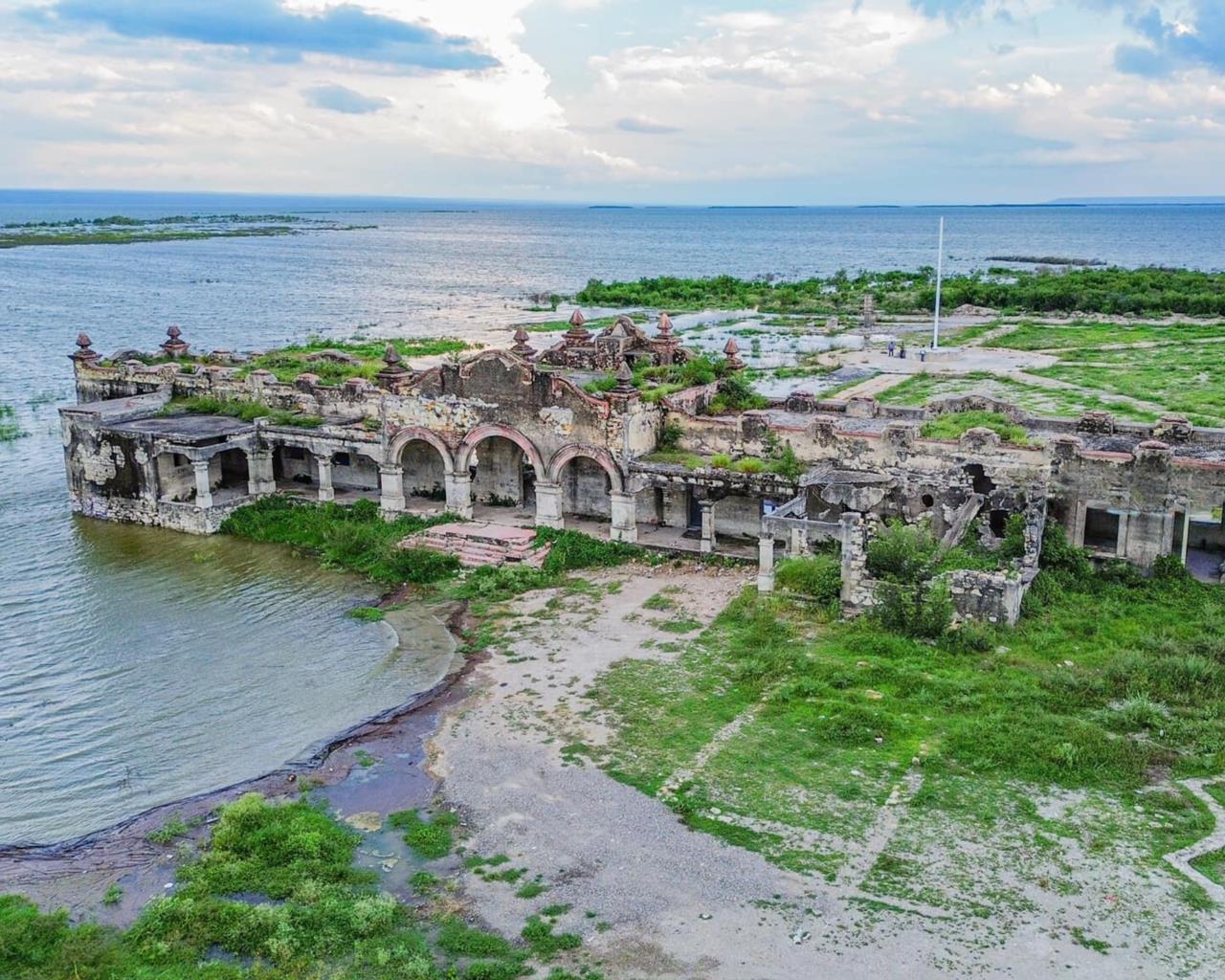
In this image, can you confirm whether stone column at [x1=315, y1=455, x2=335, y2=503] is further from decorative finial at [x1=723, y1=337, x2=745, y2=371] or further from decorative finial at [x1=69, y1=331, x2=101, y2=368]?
decorative finial at [x1=69, y1=331, x2=101, y2=368]

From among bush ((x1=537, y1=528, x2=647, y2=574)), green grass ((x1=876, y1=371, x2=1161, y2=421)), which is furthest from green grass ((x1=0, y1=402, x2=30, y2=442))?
green grass ((x1=876, y1=371, x2=1161, y2=421))

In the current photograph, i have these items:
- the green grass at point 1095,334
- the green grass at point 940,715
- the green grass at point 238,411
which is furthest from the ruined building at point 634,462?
the green grass at point 1095,334

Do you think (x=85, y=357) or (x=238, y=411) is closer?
(x=238, y=411)

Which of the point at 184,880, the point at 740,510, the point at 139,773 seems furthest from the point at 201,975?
the point at 740,510

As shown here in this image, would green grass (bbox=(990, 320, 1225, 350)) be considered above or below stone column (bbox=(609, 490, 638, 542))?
above

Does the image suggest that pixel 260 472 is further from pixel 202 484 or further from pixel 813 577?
pixel 813 577

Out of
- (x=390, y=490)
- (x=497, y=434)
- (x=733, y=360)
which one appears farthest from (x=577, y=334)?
(x=390, y=490)
